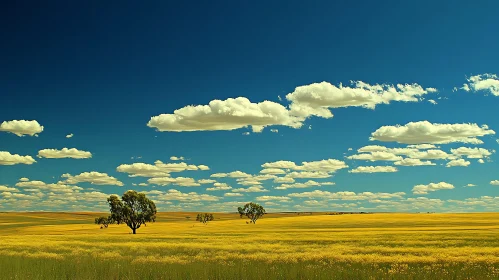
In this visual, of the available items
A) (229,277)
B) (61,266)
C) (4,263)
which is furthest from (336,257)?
(4,263)

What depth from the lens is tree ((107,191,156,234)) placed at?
4055 inches

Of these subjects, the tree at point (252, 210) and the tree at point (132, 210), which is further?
the tree at point (252, 210)

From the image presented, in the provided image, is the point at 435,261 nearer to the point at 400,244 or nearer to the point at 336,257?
the point at 336,257

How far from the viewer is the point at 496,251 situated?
1364 inches

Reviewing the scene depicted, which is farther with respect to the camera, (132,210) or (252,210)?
(252,210)

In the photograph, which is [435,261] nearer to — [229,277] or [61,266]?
[229,277]

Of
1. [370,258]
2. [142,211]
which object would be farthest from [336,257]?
[142,211]

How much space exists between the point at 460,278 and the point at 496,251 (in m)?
17.6

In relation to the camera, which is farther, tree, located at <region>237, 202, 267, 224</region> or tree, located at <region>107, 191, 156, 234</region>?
tree, located at <region>237, 202, 267, 224</region>

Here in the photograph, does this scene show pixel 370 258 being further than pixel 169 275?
Yes

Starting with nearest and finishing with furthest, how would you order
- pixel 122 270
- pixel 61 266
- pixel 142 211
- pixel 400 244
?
1. pixel 122 270
2. pixel 61 266
3. pixel 400 244
4. pixel 142 211

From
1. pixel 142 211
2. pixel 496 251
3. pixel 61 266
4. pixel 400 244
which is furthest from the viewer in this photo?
pixel 142 211

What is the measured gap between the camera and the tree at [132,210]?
103000mm

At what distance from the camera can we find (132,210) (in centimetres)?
10394
